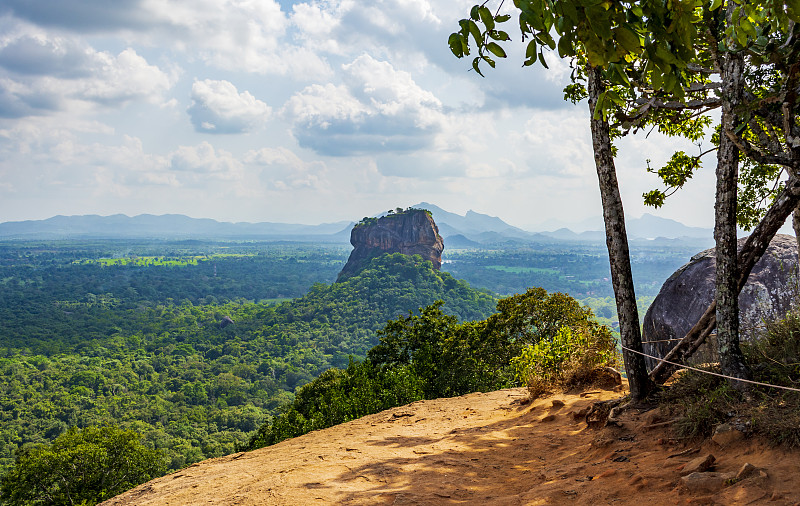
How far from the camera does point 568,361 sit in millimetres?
7113

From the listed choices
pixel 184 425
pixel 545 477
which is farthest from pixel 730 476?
pixel 184 425

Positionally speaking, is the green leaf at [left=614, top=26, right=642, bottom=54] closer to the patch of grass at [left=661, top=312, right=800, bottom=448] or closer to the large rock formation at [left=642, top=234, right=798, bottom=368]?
the patch of grass at [left=661, top=312, right=800, bottom=448]

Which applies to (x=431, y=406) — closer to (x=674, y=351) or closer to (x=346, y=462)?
(x=346, y=462)

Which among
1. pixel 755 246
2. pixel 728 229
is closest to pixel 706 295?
pixel 755 246

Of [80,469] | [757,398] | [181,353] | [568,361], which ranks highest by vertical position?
[757,398]

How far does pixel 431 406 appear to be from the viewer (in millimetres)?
7789

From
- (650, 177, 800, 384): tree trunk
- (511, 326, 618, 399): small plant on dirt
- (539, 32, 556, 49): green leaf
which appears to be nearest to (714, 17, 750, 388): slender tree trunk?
(650, 177, 800, 384): tree trunk

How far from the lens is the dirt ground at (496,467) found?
3.01 m

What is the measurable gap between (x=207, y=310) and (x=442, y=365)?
104763mm

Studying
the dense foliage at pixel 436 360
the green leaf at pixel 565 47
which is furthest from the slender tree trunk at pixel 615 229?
the dense foliage at pixel 436 360

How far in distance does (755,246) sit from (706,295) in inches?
190

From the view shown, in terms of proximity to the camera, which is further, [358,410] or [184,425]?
[184,425]

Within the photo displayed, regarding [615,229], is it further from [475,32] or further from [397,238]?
[397,238]

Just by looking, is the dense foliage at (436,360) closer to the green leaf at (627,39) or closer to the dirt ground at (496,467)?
the dirt ground at (496,467)
